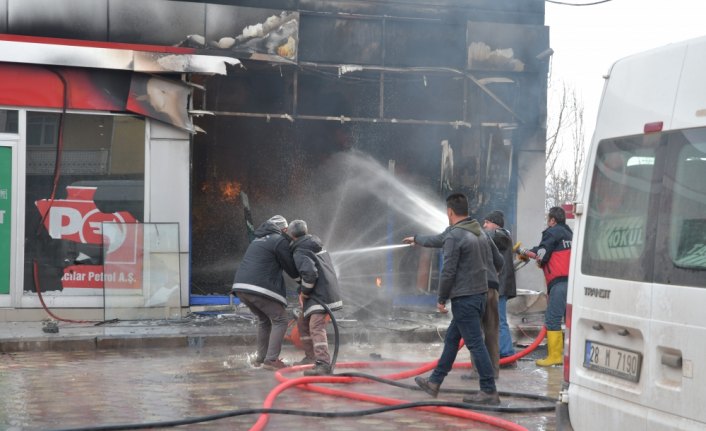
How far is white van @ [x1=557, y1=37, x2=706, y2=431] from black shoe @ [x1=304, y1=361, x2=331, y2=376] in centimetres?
421

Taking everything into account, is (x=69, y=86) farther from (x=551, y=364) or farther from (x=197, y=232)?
(x=551, y=364)

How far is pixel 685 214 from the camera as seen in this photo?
4305 mm

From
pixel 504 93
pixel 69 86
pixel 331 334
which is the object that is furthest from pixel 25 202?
pixel 504 93

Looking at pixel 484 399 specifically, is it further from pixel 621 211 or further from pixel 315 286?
pixel 621 211

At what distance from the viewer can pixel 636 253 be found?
4594 millimetres

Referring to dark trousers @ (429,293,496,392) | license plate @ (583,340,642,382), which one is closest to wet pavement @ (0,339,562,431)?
dark trousers @ (429,293,496,392)

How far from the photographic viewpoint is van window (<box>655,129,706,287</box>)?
420 cm

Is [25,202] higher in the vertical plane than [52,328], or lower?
A: higher

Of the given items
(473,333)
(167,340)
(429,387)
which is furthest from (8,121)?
(473,333)

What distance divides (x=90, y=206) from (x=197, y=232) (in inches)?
73.0

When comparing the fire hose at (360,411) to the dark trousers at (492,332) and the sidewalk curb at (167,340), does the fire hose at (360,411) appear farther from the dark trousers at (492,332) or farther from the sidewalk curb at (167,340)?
the sidewalk curb at (167,340)

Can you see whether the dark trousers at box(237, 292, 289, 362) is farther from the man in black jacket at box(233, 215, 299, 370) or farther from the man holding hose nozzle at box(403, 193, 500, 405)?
the man holding hose nozzle at box(403, 193, 500, 405)

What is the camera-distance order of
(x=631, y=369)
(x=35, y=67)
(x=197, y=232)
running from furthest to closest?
(x=197, y=232) < (x=35, y=67) < (x=631, y=369)

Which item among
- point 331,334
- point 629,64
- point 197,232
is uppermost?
point 629,64
